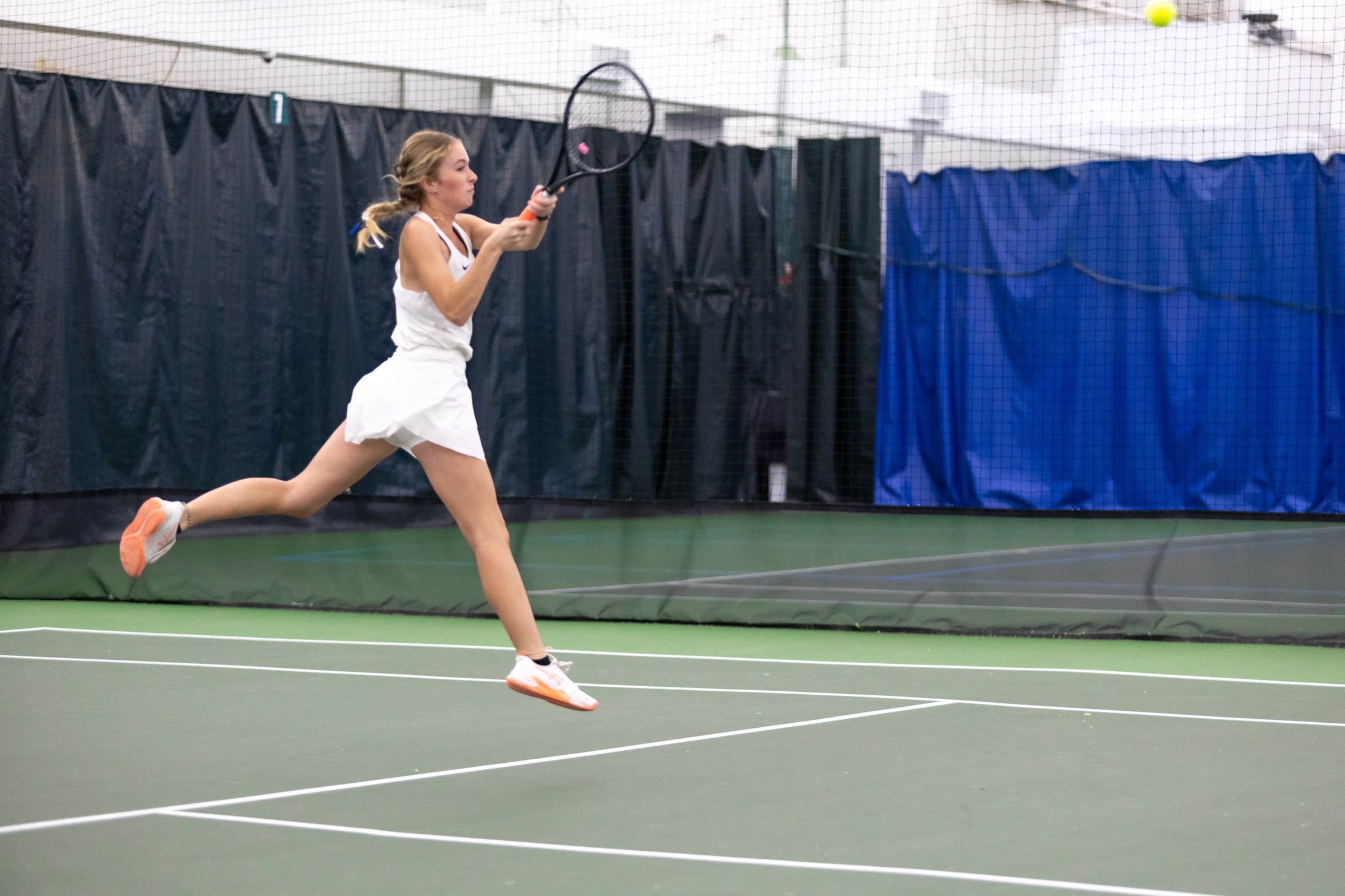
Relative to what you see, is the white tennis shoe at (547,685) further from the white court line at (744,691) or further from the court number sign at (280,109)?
the court number sign at (280,109)

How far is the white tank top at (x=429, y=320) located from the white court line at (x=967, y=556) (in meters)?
3.35

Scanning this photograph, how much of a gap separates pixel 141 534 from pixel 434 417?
0.90 meters

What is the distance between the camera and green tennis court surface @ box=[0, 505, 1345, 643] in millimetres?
6531

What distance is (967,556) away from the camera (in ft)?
22.5

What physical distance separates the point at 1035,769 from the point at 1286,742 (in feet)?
2.92

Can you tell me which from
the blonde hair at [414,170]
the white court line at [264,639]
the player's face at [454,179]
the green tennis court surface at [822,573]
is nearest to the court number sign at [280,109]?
the green tennis court surface at [822,573]

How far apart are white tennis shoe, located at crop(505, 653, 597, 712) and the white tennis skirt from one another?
0.55m

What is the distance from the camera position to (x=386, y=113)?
751 centimetres

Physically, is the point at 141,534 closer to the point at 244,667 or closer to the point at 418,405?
the point at 418,405

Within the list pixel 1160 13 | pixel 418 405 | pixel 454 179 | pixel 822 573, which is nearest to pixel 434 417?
pixel 418 405

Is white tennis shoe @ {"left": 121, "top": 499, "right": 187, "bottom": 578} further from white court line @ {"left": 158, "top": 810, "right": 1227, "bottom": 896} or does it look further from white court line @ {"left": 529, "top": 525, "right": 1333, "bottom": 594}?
white court line @ {"left": 529, "top": 525, "right": 1333, "bottom": 594}

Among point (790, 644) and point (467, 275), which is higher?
point (467, 275)

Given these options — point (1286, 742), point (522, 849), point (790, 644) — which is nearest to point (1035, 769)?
point (1286, 742)

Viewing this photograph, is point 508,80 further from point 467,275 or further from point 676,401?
point 467,275
